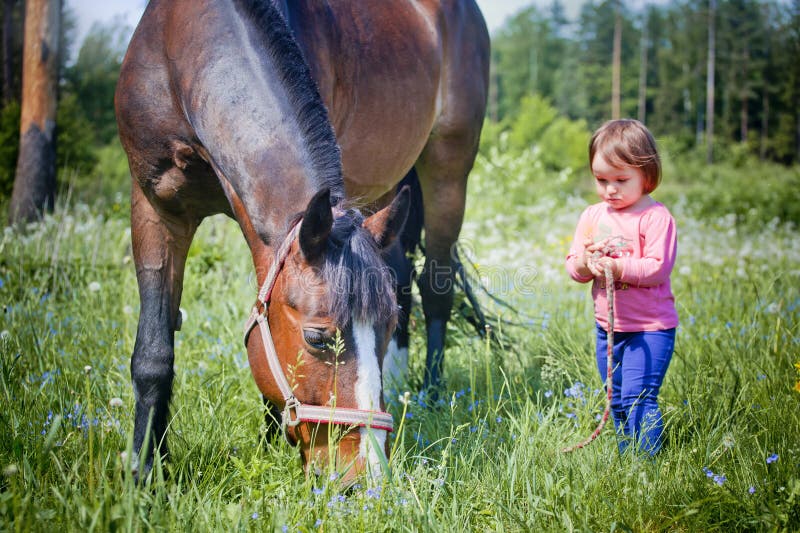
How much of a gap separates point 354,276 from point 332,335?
7.2 inches

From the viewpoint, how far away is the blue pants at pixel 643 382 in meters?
2.29

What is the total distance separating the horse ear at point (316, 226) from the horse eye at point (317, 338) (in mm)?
211

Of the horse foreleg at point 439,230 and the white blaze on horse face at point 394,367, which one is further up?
the horse foreleg at point 439,230

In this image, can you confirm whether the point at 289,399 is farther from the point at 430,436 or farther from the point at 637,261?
the point at 637,261

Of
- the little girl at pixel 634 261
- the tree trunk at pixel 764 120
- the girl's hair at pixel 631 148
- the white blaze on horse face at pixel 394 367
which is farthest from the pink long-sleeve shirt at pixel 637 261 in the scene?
the tree trunk at pixel 764 120

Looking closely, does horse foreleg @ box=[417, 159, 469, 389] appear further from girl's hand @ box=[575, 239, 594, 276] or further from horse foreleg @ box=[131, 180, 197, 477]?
horse foreleg @ box=[131, 180, 197, 477]

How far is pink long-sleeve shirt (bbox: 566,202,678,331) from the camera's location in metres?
2.22

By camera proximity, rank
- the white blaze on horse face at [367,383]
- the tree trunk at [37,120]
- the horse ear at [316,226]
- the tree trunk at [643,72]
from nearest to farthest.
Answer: the horse ear at [316,226] → the white blaze on horse face at [367,383] → the tree trunk at [37,120] → the tree trunk at [643,72]

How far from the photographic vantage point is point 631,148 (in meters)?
2.25

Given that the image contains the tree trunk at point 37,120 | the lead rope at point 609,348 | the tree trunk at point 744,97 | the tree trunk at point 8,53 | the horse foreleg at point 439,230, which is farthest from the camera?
the tree trunk at point 744,97

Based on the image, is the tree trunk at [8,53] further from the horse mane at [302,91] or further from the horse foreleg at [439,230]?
the horse mane at [302,91]

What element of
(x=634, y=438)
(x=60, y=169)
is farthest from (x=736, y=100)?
(x=634, y=438)

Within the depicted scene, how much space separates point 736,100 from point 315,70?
140 feet

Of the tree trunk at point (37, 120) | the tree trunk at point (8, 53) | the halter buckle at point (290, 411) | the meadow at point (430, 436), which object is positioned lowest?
the meadow at point (430, 436)
